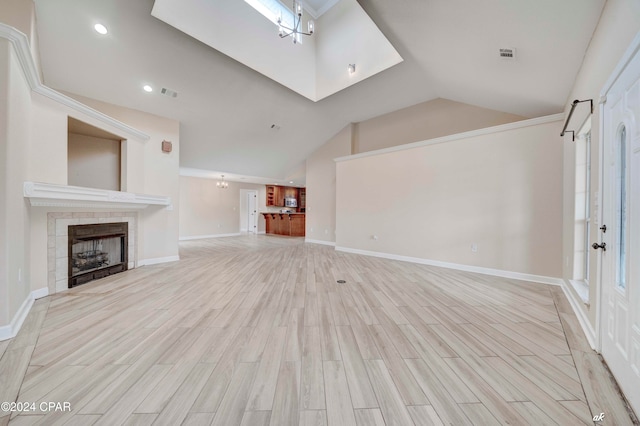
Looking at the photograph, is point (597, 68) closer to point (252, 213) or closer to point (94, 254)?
point (94, 254)

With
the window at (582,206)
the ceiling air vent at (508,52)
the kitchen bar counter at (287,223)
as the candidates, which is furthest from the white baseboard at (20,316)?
the kitchen bar counter at (287,223)

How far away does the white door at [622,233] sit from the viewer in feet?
4.32

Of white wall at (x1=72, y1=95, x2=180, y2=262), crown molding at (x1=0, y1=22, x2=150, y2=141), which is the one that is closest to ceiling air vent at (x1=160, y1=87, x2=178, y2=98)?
white wall at (x1=72, y1=95, x2=180, y2=262)

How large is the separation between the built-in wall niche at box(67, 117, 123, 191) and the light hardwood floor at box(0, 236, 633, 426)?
2030mm

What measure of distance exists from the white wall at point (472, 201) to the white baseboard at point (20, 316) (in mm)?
5498

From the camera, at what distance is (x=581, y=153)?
2859 mm

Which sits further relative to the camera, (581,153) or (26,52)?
(581,153)

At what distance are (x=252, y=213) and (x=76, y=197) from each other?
26.0ft

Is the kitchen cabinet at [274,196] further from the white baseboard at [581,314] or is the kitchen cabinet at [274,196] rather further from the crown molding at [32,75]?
the white baseboard at [581,314]

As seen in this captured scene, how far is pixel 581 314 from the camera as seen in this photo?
233 cm

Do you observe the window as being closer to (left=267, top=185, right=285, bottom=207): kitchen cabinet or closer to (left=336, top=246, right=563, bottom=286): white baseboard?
(left=336, top=246, right=563, bottom=286): white baseboard

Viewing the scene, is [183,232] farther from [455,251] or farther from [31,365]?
[455,251]

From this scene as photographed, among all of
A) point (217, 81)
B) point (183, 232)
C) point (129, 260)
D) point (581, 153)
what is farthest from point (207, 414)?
point (183, 232)

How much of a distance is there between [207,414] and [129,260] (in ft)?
13.8
